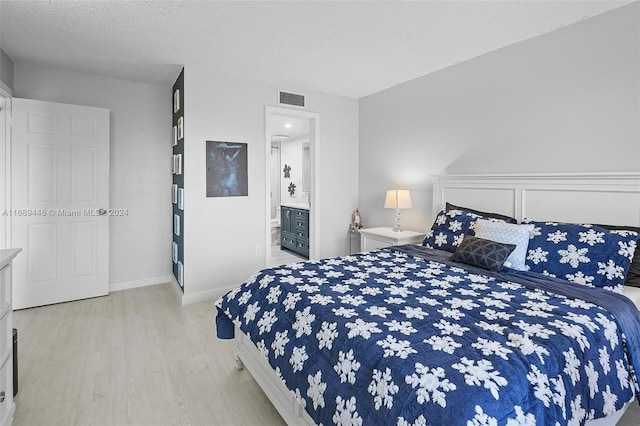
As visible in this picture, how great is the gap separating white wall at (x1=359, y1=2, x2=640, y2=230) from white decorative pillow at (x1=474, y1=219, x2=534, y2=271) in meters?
0.70

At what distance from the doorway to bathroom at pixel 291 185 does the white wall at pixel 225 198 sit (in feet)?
0.33

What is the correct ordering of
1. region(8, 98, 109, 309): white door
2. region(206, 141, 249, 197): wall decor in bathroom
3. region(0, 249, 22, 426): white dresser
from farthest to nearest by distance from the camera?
region(206, 141, 249, 197): wall decor in bathroom
region(8, 98, 109, 309): white door
region(0, 249, 22, 426): white dresser

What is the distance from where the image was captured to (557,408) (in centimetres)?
116

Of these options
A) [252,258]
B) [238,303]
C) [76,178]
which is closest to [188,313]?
[252,258]

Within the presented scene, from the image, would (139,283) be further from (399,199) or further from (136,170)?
(399,199)

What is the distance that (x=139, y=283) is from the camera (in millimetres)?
4234

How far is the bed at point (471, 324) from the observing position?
3.75 feet

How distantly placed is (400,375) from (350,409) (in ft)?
0.85

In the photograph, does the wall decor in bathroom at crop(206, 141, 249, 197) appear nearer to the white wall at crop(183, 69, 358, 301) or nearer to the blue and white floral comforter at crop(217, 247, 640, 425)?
the white wall at crop(183, 69, 358, 301)

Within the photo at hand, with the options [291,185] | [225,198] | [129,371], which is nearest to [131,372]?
[129,371]

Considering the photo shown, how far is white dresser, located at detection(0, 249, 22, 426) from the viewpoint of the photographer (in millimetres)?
1643

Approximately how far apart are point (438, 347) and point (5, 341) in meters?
2.04

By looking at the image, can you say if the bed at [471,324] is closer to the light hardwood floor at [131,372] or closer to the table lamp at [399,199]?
the light hardwood floor at [131,372]

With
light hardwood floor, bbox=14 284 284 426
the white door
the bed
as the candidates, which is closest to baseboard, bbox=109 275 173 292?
the white door
